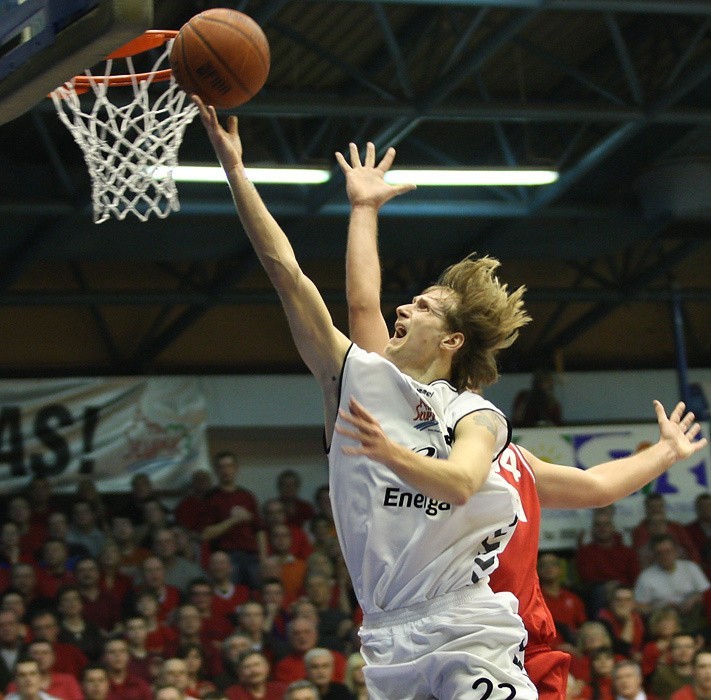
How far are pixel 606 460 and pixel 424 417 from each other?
10.9 meters

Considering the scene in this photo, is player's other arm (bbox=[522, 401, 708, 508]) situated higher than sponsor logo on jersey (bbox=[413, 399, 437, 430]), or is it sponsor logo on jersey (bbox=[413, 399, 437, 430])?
sponsor logo on jersey (bbox=[413, 399, 437, 430])

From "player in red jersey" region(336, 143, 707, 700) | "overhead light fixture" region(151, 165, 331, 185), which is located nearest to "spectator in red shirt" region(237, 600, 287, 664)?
"overhead light fixture" region(151, 165, 331, 185)

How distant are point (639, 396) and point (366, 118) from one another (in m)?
6.74

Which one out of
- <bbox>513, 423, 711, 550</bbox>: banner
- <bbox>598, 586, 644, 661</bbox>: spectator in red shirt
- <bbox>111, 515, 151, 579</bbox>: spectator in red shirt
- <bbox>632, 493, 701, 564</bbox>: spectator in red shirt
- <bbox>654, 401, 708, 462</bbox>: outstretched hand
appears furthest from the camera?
<bbox>513, 423, 711, 550</bbox>: banner

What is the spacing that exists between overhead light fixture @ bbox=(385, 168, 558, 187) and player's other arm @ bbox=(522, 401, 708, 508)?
6.76m

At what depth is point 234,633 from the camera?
10.2 metres

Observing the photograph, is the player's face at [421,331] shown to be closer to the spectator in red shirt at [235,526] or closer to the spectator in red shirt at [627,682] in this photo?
the spectator in red shirt at [627,682]

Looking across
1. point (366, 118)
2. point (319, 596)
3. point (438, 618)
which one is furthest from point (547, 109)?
point (438, 618)

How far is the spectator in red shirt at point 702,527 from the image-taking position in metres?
13.6

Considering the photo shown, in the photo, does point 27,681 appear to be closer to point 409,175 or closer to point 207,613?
point 207,613

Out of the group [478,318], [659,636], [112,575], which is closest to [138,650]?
[112,575]

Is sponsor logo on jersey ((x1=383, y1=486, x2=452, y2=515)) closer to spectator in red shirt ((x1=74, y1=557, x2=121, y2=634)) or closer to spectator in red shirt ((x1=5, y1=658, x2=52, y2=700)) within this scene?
spectator in red shirt ((x1=5, y1=658, x2=52, y2=700))

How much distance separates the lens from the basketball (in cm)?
465

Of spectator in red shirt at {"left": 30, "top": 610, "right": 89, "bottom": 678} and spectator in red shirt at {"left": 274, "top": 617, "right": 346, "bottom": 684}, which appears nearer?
spectator in red shirt at {"left": 30, "top": 610, "right": 89, "bottom": 678}
